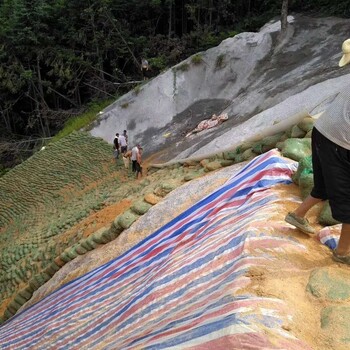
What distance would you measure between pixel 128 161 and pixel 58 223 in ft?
8.20

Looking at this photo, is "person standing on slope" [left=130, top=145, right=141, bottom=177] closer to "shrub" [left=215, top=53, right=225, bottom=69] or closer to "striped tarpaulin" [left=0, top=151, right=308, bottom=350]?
"shrub" [left=215, top=53, right=225, bottom=69]

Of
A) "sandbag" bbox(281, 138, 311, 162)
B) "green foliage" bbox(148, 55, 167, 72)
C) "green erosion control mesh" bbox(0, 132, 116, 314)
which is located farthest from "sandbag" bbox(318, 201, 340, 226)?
"green foliage" bbox(148, 55, 167, 72)

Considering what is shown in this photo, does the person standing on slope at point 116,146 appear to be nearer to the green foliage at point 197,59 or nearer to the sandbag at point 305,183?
the green foliage at point 197,59

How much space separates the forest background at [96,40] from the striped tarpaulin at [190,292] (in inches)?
416

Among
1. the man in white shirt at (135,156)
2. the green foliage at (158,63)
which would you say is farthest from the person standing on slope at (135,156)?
the green foliage at (158,63)

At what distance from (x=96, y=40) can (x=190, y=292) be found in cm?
1468

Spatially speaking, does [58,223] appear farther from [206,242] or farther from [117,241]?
[206,242]

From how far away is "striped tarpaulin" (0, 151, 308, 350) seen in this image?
6.91 ft

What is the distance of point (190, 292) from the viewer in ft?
8.84

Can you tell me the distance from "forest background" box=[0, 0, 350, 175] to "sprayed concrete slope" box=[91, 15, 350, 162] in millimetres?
2112

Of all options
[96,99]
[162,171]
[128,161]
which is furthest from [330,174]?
[96,99]

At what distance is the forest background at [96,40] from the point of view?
50.6 feet

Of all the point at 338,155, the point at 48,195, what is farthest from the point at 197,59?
the point at 338,155

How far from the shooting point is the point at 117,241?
5301 millimetres
